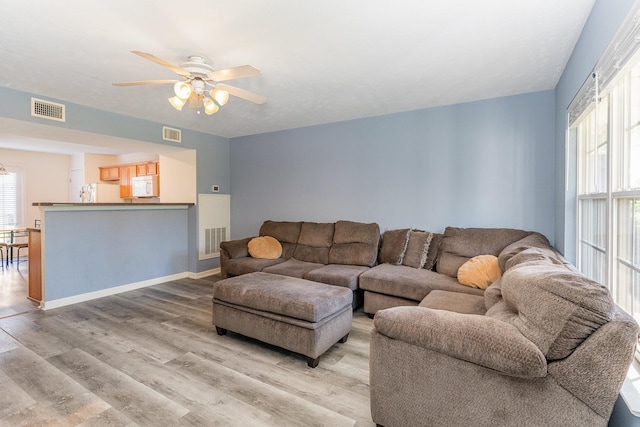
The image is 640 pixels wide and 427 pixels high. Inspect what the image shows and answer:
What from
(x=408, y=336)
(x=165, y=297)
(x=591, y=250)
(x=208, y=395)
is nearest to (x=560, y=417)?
(x=408, y=336)

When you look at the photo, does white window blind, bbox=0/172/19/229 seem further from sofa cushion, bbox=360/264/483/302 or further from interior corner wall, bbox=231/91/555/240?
sofa cushion, bbox=360/264/483/302

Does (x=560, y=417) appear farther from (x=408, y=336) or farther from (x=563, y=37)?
(x=563, y=37)

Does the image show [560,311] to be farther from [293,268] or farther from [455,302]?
[293,268]

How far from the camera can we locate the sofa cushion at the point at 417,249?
3.53 metres

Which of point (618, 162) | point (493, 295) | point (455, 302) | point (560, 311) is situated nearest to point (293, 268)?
point (455, 302)

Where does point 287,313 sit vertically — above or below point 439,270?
below

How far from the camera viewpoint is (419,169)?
3.88 m

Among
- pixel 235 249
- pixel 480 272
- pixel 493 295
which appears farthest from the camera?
pixel 235 249

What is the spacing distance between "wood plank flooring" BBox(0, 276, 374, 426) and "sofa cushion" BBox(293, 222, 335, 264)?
3.93ft

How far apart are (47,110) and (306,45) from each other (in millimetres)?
3092

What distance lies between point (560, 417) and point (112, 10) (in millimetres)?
3022

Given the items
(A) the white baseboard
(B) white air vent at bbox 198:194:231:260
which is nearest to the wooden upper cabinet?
(B) white air vent at bbox 198:194:231:260

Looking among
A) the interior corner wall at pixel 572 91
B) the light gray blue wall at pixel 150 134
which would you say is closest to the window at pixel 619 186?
the interior corner wall at pixel 572 91

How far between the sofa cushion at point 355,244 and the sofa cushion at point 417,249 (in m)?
0.40
